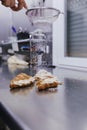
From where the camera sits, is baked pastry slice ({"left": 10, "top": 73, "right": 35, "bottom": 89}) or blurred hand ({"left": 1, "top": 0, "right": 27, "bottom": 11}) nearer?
baked pastry slice ({"left": 10, "top": 73, "right": 35, "bottom": 89})

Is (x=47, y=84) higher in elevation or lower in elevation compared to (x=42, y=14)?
lower

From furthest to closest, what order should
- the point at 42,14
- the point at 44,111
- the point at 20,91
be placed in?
the point at 42,14 → the point at 20,91 → the point at 44,111

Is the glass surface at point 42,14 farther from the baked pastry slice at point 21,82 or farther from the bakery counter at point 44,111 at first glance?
the bakery counter at point 44,111

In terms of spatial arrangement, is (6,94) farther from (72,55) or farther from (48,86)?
(72,55)

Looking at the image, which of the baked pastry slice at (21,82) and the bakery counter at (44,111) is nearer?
the bakery counter at (44,111)

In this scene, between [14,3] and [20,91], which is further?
[14,3]

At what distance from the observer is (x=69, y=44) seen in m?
1.51

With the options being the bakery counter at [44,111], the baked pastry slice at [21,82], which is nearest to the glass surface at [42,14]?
the baked pastry slice at [21,82]

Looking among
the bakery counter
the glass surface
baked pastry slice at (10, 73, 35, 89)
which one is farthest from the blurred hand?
the bakery counter

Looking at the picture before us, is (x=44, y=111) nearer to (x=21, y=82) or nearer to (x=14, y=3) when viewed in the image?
(x=21, y=82)

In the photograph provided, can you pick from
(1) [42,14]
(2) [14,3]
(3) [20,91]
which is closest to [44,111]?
(3) [20,91]

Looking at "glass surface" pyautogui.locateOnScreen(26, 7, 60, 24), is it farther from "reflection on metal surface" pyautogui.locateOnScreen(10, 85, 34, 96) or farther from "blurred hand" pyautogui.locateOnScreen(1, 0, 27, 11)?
"reflection on metal surface" pyautogui.locateOnScreen(10, 85, 34, 96)

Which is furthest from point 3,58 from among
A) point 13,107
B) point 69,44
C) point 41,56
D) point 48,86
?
point 13,107

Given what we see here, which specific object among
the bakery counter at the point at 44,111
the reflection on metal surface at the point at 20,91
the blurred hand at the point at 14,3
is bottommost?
the reflection on metal surface at the point at 20,91
